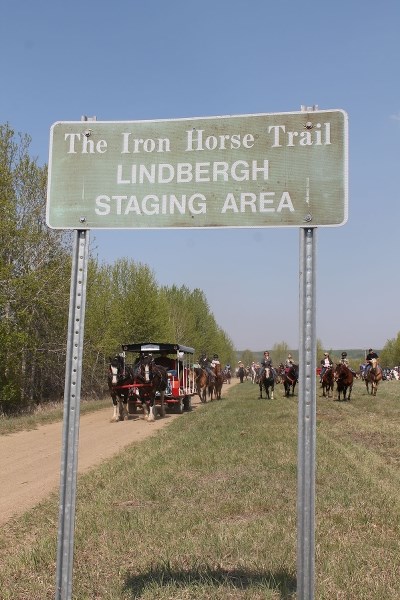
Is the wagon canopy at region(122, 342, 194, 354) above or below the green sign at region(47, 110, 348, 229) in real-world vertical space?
below

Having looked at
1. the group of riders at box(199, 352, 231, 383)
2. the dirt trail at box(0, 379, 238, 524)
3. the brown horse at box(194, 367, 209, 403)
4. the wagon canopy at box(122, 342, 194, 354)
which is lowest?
the dirt trail at box(0, 379, 238, 524)

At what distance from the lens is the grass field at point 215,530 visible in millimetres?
4812

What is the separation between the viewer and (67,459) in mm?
3762

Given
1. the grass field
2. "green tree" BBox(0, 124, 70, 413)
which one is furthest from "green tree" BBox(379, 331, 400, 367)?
the grass field

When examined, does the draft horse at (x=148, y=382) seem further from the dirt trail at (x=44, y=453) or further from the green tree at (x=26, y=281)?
the green tree at (x=26, y=281)

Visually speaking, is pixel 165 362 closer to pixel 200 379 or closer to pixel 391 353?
pixel 200 379

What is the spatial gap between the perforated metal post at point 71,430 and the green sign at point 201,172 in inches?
13.5

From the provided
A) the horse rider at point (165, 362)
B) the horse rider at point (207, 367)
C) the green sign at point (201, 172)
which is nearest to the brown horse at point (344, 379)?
the horse rider at point (207, 367)

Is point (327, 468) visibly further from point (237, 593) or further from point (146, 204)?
point (146, 204)

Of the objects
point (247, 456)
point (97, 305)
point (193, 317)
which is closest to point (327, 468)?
point (247, 456)

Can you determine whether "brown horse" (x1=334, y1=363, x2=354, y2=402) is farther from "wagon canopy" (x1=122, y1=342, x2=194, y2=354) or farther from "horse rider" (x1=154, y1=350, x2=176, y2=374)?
"wagon canopy" (x1=122, y1=342, x2=194, y2=354)

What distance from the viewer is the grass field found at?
4.81m

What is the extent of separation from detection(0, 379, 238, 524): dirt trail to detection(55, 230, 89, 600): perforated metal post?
14.2ft

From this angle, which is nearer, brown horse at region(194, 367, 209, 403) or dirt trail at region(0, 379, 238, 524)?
dirt trail at region(0, 379, 238, 524)
